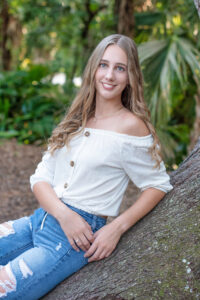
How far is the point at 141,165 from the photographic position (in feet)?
5.91

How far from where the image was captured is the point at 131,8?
5.25 meters

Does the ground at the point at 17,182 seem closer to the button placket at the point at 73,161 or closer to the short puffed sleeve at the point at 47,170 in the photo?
the short puffed sleeve at the point at 47,170

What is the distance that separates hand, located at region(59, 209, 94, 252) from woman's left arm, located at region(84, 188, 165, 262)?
0.04m

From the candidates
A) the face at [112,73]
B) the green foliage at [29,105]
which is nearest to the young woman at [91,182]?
the face at [112,73]

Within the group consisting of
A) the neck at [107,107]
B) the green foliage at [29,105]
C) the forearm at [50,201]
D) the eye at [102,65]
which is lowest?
the green foliage at [29,105]

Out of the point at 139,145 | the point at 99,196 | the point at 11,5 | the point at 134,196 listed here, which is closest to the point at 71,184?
the point at 99,196

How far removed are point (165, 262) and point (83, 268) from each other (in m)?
0.43

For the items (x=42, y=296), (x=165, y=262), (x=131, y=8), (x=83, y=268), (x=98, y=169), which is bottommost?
A: (x=42, y=296)

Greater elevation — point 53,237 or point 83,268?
point 53,237

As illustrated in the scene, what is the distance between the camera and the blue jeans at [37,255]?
167cm

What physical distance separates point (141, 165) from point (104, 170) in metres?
0.19

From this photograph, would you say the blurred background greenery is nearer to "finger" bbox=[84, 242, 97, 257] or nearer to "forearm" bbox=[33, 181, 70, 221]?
"forearm" bbox=[33, 181, 70, 221]

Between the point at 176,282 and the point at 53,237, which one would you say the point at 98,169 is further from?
the point at 176,282

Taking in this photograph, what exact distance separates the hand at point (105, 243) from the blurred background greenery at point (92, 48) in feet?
7.56
